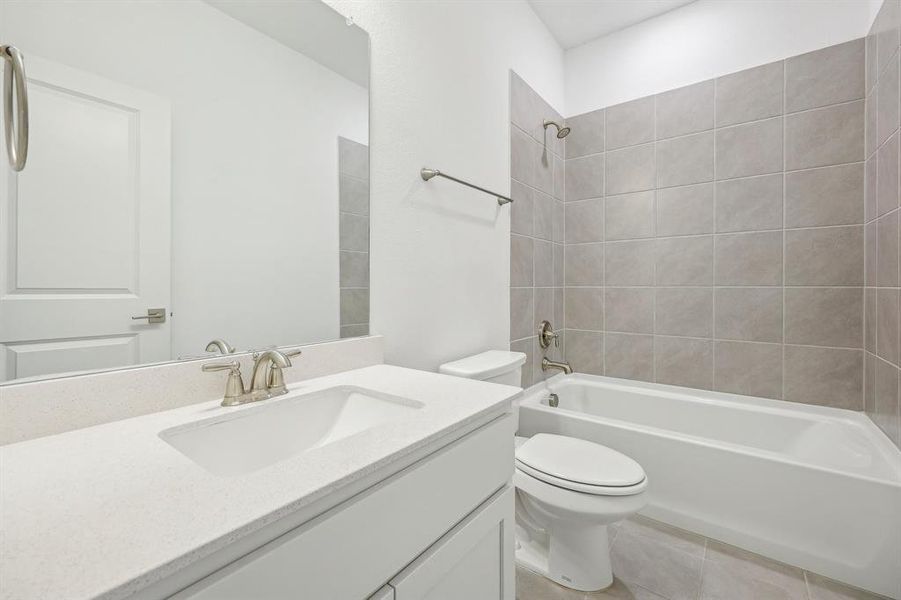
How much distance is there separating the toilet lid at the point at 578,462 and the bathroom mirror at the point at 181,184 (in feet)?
2.67

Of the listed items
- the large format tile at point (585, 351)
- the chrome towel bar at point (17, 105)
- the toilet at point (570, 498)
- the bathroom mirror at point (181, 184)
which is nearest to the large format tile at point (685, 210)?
the large format tile at point (585, 351)

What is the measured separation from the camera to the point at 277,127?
104 centimetres

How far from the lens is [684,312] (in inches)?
86.4

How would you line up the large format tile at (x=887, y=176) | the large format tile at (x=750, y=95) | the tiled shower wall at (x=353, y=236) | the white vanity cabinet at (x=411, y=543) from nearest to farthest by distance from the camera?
the white vanity cabinet at (x=411, y=543)
the tiled shower wall at (x=353, y=236)
the large format tile at (x=887, y=176)
the large format tile at (x=750, y=95)

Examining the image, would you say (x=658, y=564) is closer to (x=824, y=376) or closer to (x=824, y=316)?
(x=824, y=376)

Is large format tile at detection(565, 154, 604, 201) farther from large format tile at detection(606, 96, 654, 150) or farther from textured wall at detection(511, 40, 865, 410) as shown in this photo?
large format tile at detection(606, 96, 654, 150)

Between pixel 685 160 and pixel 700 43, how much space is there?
25.1 inches

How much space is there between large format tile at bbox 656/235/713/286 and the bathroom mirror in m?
1.82

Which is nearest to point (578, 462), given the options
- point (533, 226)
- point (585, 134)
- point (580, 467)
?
point (580, 467)

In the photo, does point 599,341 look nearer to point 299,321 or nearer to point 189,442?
point 299,321

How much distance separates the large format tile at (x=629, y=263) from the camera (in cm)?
230

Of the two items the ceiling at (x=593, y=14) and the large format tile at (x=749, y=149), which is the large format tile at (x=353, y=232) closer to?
the ceiling at (x=593, y=14)

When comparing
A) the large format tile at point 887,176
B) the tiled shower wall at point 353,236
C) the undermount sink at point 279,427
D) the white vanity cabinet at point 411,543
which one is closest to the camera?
the white vanity cabinet at point 411,543

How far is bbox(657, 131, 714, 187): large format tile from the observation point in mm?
2127
